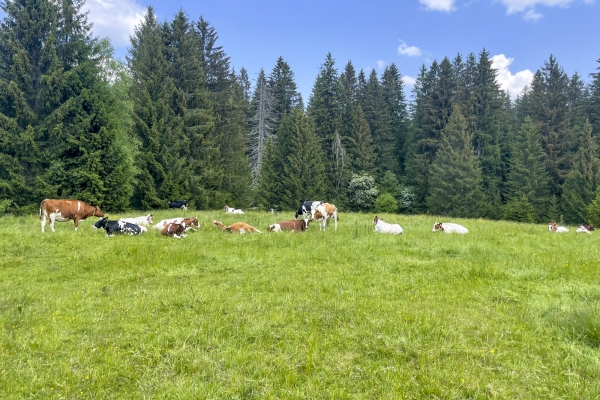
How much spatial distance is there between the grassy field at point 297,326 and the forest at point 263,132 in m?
16.0

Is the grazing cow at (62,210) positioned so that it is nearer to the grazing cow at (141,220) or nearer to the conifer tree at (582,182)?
the grazing cow at (141,220)

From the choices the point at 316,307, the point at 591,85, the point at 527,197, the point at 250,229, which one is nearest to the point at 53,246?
the point at 250,229

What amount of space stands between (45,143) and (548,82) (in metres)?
52.0

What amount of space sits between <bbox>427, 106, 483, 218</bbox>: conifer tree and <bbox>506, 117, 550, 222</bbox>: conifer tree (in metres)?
3.69

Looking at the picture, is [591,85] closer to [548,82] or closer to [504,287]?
[548,82]

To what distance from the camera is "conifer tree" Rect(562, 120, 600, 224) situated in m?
34.9

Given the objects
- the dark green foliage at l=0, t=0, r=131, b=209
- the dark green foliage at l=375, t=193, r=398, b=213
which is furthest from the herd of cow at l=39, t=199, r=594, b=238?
the dark green foliage at l=375, t=193, r=398, b=213

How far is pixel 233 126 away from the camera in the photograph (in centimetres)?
3494

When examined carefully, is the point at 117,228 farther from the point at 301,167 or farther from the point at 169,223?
the point at 301,167

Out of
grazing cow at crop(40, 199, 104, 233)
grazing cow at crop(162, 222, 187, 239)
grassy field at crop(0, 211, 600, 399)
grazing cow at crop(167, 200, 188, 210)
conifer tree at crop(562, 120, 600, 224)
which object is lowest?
grassy field at crop(0, 211, 600, 399)

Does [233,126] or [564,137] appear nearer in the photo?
[233,126]

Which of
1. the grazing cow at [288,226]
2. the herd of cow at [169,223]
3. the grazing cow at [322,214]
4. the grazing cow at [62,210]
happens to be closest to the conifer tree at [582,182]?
the herd of cow at [169,223]

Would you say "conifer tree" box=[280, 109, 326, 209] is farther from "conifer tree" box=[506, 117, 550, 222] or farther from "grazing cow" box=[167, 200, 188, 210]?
"conifer tree" box=[506, 117, 550, 222]

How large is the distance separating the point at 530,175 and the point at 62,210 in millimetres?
43131
